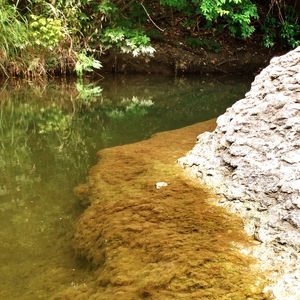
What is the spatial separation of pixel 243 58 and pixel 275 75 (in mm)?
7906

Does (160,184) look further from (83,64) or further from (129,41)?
(129,41)

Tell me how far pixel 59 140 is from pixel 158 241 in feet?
9.87

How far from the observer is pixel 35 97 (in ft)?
24.3

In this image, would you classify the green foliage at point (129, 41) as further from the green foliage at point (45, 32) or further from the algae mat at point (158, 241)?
the algae mat at point (158, 241)

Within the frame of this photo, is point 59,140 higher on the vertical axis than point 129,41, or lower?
lower

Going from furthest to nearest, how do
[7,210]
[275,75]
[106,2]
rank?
[106,2] < [275,75] < [7,210]

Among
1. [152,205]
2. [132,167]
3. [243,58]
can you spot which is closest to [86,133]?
[132,167]

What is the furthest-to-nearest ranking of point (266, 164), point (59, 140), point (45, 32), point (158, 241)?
point (45, 32), point (59, 140), point (266, 164), point (158, 241)

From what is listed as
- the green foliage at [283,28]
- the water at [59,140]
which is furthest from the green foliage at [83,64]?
the green foliage at [283,28]

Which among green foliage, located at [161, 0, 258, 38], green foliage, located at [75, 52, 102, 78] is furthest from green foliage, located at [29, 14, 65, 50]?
green foliage, located at [161, 0, 258, 38]

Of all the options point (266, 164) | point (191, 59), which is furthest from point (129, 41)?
point (266, 164)

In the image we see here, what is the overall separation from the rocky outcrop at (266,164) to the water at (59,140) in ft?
3.14

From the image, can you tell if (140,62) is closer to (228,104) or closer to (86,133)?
(228,104)

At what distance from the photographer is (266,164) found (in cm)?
273
